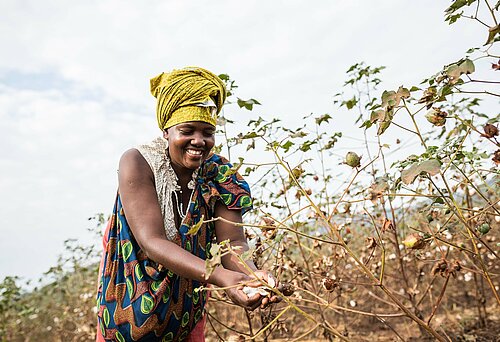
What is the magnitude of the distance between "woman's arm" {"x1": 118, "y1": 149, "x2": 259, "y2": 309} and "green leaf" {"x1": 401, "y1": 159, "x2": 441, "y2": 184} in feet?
1.48

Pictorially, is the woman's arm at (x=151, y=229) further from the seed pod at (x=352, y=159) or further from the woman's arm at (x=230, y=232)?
the seed pod at (x=352, y=159)

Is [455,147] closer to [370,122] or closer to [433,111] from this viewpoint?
[433,111]

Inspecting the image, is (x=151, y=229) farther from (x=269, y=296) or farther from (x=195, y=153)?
(x=269, y=296)

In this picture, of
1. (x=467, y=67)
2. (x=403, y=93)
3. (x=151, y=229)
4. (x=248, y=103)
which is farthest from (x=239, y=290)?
(x=248, y=103)

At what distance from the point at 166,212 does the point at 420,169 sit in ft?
2.83

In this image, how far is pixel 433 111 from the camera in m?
1.35

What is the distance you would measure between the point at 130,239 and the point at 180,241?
0.16m

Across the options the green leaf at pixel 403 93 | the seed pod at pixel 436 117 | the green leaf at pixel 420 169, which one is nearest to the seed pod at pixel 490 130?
the seed pod at pixel 436 117

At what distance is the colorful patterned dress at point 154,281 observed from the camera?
1.55 m

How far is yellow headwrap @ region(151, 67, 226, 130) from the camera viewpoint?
1562 mm

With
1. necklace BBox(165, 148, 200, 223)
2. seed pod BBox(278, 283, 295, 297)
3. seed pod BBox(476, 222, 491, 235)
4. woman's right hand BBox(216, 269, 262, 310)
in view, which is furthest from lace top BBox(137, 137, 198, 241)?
seed pod BBox(476, 222, 491, 235)

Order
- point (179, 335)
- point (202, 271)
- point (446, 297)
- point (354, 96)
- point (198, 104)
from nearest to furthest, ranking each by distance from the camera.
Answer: point (202, 271) < point (198, 104) < point (179, 335) < point (354, 96) < point (446, 297)

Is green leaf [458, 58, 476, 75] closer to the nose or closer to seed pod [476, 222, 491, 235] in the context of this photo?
seed pod [476, 222, 491, 235]

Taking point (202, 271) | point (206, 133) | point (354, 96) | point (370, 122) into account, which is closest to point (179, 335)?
point (202, 271)
